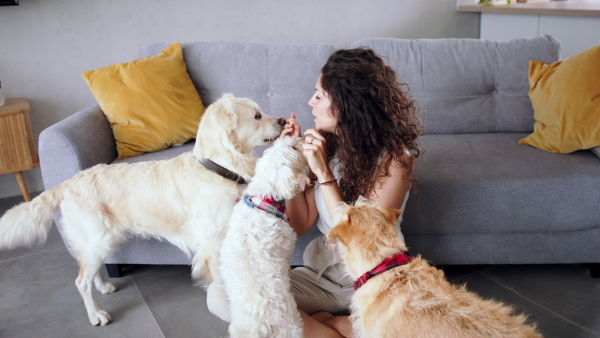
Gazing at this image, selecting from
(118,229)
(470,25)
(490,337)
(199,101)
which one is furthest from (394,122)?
(470,25)

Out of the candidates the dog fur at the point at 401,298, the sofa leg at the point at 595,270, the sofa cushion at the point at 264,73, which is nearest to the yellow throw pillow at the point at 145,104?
the sofa cushion at the point at 264,73

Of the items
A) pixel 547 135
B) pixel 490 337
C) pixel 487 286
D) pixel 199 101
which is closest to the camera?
pixel 490 337

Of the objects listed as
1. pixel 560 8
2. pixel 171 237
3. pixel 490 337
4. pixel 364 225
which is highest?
pixel 560 8

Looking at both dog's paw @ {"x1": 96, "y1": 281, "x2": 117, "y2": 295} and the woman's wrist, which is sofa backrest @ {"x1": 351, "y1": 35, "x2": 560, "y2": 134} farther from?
dog's paw @ {"x1": 96, "y1": 281, "x2": 117, "y2": 295}

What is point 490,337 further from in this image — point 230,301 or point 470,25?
point 470,25

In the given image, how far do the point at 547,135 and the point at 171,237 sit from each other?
188cm

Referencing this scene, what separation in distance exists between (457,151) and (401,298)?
1.39 m

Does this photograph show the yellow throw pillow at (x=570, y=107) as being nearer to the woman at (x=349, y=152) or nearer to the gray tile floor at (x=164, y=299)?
the gray tile floor at (x=164, y=299)

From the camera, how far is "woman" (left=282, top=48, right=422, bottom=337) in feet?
5.12

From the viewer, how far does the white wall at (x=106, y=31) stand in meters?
3.25

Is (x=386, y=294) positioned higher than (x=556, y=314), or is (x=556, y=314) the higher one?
(x=386, y=294)

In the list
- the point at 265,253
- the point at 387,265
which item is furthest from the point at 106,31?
the point at 387,265

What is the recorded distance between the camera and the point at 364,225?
1273mm

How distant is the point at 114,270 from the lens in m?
2.36
